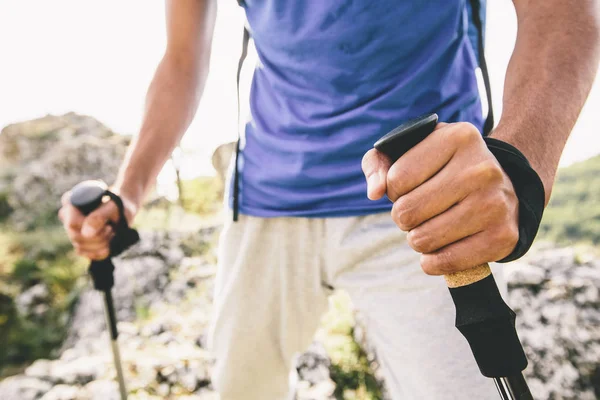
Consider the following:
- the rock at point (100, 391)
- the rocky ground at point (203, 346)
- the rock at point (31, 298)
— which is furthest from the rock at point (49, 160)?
the rock at point (100, 391)

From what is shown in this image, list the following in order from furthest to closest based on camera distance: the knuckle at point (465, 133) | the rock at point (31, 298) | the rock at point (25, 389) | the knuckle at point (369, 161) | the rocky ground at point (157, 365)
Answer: the rock at point (31, 298) < the rock at point (25, 389) < the rocky ground at point (157, 365) < the knuckle at point (369, 161) < the knuckle at point (465, 133)

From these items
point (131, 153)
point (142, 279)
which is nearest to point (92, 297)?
point (142, 279)

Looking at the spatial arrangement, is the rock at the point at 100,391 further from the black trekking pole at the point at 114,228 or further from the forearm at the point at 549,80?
the forearm at the point at 549,80

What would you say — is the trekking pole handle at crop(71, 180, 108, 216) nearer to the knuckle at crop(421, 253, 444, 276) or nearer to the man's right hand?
the man's right hand

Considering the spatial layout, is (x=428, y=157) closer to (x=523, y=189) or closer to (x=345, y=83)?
Answer: (x=523, y=189)

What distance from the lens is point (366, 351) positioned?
3762mm

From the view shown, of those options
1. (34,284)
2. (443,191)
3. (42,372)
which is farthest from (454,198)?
(34,284)

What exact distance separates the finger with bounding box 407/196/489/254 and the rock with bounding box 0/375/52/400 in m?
4.35

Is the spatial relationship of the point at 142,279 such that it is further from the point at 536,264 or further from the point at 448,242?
the point at 448,242

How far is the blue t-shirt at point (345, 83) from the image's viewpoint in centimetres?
115

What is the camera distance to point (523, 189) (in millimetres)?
669

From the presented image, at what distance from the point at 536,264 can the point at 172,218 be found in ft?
54.0

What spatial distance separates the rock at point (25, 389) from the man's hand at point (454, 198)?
4361mm

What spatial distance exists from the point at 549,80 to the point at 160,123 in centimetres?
144
